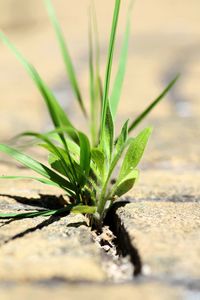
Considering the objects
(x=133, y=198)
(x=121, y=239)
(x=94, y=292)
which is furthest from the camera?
(x=133, y=198)

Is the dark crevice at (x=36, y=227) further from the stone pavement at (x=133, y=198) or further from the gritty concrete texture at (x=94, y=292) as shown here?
the gritty concrete texture at (x=94, y=292)

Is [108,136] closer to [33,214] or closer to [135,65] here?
[33,214]

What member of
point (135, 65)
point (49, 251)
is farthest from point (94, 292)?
point (135, 65)

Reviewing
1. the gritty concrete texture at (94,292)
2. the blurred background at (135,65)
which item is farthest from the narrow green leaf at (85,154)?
the blurred background at (135,65)

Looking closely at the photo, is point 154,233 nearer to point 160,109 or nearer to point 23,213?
point 23,213

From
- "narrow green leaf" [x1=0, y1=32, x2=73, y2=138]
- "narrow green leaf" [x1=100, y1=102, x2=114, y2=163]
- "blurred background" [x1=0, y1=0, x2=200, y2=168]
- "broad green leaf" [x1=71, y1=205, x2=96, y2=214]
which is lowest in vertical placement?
"broad green leaf" [x1=71, y1=205, x2=96, y2=214]

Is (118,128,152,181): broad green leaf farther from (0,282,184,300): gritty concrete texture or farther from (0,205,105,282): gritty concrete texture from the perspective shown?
(0,282,184,300): gritty concrete texture

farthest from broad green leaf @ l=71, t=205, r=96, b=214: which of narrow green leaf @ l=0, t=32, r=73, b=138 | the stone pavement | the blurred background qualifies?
the blurred background
